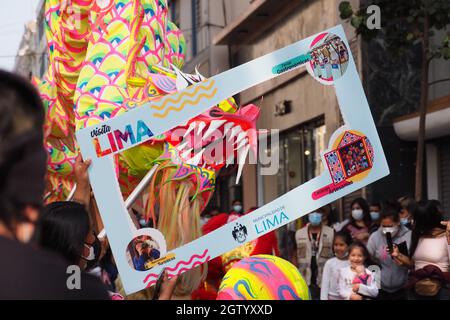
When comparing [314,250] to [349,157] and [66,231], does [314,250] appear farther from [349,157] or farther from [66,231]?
[66,231]

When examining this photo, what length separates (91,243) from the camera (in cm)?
350

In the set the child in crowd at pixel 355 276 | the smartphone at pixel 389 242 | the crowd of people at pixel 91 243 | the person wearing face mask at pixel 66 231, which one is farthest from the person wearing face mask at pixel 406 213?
the person wearing face mask at pixel 66 231

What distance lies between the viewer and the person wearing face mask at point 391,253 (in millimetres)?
6879

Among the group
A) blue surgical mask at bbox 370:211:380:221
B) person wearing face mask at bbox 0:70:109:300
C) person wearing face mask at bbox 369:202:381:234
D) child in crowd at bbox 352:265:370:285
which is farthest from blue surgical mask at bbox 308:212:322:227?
person wearing face mask at bbox 0:70:109:300

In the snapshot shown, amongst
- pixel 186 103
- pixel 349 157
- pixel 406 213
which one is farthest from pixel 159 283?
pixel 406 213

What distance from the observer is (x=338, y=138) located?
10.8ft

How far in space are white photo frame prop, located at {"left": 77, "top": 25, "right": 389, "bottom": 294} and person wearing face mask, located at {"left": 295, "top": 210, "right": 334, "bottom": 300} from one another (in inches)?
215

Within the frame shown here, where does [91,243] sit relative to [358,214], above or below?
below

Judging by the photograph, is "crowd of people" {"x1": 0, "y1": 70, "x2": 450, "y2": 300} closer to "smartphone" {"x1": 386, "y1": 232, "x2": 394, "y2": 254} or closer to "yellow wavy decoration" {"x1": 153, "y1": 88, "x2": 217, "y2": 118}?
"smartphone" {"x1": 386, "y1": 232, "x2": 394, "y2": 254}

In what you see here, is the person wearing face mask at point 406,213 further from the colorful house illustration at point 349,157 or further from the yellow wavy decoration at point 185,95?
the yellow wavy decoration at point 185,95

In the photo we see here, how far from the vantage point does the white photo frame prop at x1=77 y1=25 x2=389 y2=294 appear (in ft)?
10.6

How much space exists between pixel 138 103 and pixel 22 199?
4199 mm

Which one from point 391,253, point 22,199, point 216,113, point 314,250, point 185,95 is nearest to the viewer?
point 22,199
